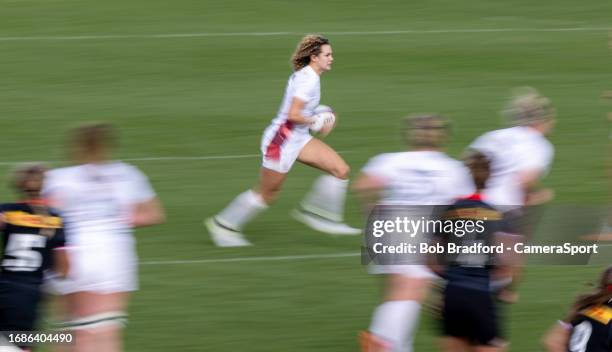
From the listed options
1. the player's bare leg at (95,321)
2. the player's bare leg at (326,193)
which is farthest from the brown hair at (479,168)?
the player's bare leg at (326,193)

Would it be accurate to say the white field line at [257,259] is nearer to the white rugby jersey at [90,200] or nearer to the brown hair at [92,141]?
the white rugby jersey at [90,200]

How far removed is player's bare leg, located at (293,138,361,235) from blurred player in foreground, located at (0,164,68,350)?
3.93 meters

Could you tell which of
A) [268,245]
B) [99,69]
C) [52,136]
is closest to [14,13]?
[99,69]

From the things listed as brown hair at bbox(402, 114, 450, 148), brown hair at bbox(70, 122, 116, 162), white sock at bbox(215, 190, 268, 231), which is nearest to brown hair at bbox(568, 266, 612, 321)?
brown hair at bbox(402, 114, 450, 148)

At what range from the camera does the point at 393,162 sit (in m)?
7.86

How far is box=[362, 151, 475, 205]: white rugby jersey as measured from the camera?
25.6 ft

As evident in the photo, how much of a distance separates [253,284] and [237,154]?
144 inches

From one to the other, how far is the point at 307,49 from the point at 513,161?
2.72 metres

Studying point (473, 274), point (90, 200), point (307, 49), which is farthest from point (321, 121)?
point (90, 200)

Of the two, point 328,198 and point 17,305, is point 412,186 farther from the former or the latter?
point 328,198

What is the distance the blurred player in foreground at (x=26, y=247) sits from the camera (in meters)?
7.25

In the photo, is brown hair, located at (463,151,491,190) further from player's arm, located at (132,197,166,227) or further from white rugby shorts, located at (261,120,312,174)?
white rugby shorts, located at (261,120,312,174)

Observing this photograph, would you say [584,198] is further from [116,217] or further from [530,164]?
[116,217]

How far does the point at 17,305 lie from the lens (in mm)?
7277
